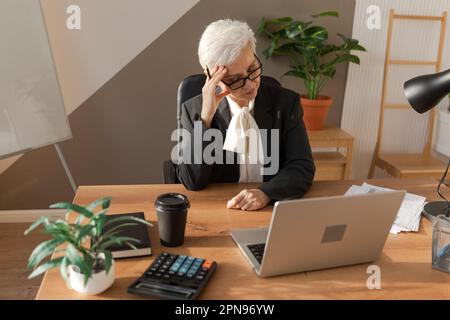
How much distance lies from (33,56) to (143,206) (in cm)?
125

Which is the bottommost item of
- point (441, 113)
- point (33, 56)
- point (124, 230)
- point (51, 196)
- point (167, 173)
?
point (51, 196)

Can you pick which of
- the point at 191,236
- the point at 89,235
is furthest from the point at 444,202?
the point at 89,235

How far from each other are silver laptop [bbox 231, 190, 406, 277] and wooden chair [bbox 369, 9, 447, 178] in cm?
183

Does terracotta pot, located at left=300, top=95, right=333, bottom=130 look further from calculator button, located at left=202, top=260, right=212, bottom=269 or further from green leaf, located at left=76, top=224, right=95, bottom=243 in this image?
green leaf, located at left=76, top=224, right=95, bottom=243

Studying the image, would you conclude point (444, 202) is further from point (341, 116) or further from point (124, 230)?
point (341, 116)

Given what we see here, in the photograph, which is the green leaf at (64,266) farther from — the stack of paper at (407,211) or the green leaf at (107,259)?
the stack of paper at (407,211)

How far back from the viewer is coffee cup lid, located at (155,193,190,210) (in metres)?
1.16

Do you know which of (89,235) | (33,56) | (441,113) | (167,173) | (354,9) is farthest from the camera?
(441,113)

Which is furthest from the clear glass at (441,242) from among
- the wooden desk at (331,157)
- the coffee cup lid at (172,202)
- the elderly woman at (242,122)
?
the wooden desk at (331,157)

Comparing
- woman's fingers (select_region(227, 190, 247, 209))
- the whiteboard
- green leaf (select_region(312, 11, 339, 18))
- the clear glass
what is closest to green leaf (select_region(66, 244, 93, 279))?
woman's fingers (select_region(227, 190, 247, 209))

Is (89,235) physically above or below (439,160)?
above

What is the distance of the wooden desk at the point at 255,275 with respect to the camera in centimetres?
100

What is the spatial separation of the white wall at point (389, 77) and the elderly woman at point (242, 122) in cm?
128
